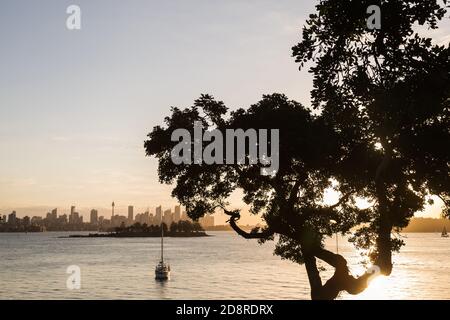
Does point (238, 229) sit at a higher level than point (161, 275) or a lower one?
higher

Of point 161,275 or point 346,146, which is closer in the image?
point 346,146

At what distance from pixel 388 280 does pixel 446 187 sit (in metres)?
96.5

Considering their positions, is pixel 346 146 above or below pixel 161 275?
above

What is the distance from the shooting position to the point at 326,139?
17891mm

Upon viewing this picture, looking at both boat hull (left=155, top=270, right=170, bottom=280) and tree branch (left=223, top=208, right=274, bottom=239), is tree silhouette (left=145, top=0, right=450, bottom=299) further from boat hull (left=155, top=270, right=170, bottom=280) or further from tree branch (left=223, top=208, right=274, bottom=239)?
boat hull (left=155, top=270, right=170, bottom=280)

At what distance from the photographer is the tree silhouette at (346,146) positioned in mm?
12727

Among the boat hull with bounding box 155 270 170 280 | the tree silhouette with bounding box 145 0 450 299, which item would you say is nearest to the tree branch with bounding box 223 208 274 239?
the tree silhouette with bounding box 145 0 450 299

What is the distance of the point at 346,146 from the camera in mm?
18703

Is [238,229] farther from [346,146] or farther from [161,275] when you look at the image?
[161,275]

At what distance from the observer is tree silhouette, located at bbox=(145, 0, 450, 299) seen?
12.7m

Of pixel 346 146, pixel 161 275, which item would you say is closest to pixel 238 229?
Answer: pixel 346 146

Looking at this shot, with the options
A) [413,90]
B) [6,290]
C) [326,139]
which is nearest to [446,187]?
[326,139]

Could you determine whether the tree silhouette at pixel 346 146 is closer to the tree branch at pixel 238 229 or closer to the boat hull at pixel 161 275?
the tree branch at pixel 238 229

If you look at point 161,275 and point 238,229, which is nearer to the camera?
point 238,229
